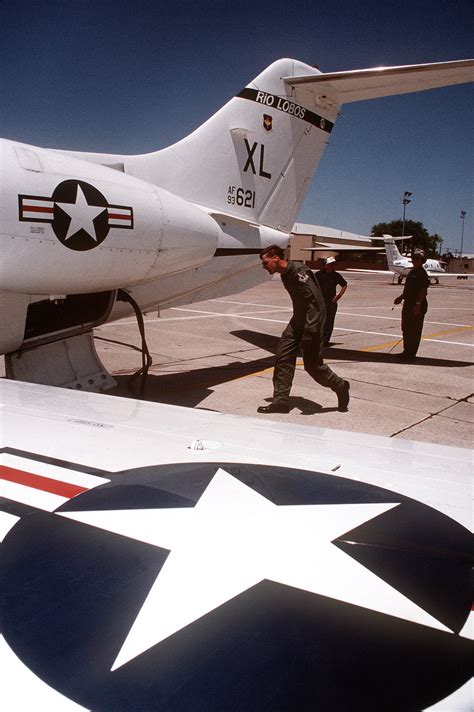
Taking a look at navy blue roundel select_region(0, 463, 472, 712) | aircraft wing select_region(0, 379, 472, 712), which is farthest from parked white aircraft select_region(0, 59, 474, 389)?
navy blue roundel select_region(0, 463, 472, 712)

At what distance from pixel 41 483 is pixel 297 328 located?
482cm

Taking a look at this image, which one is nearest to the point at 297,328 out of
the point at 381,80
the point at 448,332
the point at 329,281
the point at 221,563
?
the point at 381,80

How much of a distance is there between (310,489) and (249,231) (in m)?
5.60

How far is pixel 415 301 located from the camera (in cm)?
988

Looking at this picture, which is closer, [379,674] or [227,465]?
[379,674]

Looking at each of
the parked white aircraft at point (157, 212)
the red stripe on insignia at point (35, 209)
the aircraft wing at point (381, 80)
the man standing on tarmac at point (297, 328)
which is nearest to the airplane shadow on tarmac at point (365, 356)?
the parked white aircraft at point (157, 212)

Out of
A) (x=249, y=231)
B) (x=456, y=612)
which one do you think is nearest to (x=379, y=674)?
(x=456, y=612)

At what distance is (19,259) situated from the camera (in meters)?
4.48

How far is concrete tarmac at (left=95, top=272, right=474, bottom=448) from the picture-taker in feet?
22.0

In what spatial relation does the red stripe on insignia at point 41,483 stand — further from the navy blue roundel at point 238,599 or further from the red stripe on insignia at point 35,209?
the red stripe on insignia at point 35,209

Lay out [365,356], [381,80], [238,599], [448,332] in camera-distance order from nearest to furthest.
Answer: [238,599]
[381,80]
[365,356]
[448,332]

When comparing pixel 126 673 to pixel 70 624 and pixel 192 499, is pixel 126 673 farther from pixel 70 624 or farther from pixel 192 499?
pixel 192 499

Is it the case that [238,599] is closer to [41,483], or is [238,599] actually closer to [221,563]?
[221,563]

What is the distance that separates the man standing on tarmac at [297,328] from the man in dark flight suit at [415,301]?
3772 millimetres
